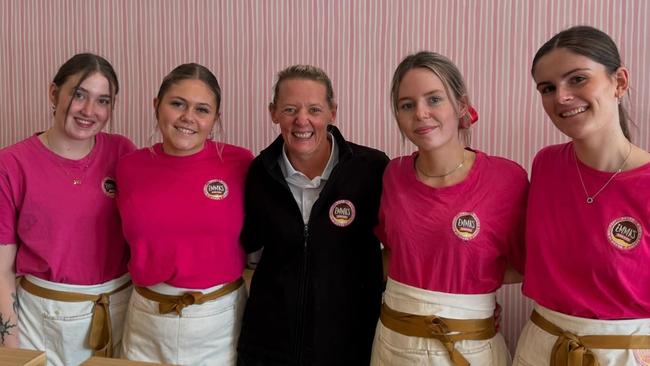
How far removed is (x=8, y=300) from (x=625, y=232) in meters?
1.97

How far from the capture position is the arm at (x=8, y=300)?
6.40 ft

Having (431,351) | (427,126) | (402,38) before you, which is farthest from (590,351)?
(402,38)

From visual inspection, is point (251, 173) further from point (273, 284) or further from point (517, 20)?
point (517, 20)

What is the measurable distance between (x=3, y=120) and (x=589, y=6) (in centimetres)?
289

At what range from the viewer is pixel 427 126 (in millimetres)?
1621

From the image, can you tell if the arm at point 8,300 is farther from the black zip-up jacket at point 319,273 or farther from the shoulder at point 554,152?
A: the shoulder at point 554,152

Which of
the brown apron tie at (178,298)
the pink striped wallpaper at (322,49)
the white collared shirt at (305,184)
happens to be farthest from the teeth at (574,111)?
the brown apron tie at (178,298)

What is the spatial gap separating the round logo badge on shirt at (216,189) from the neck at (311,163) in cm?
25

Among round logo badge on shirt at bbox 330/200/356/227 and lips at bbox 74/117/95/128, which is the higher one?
lips at bbox 74/117/95/128

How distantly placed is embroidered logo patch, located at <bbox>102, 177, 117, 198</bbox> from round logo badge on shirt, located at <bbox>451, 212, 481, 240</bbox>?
1.24 m

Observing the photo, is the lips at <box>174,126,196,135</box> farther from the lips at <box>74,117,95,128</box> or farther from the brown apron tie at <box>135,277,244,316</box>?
the brown apron tie at <box>135,277,244,316</box>

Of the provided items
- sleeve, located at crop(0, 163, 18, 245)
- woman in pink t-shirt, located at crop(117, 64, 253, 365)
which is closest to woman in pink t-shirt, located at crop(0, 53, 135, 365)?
sleeve, located at crop(0, 163, 18, 245)

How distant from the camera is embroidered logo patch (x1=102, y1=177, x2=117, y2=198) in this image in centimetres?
205

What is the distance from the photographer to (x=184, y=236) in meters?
1.86
